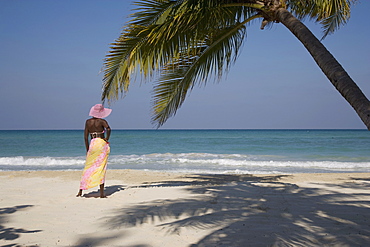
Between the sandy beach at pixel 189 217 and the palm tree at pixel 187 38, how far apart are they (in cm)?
171

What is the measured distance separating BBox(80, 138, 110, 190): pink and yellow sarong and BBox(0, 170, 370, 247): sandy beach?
0.96 ft

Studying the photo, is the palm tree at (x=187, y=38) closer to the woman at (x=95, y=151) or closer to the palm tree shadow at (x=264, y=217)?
the woman at (x=95, y=151)

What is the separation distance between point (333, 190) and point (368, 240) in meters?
3.36

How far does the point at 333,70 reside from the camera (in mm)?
3484

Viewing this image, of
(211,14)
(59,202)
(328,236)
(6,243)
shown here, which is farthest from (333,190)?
(6,243)

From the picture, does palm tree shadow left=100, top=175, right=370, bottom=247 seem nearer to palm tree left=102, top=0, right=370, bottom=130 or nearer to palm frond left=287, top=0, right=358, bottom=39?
palm tree left=102, top=0, right=370, bottom=130

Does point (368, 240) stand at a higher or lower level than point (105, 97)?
lower

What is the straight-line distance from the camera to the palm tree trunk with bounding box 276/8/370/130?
3002mm

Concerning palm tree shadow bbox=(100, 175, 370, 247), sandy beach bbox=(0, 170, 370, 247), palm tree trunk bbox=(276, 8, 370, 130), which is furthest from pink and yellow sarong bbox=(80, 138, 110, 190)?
palm tree trunk bbox=(276, 8, 370, 130)

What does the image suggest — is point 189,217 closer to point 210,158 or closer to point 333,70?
point 333,70

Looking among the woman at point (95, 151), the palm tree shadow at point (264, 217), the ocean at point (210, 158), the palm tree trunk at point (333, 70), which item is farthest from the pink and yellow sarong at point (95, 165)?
the ocean at point (210, 158)

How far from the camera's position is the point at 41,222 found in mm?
4215

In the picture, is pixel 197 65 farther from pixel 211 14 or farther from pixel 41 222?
pixel 41 222

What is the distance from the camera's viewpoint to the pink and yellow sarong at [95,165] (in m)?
5.95
